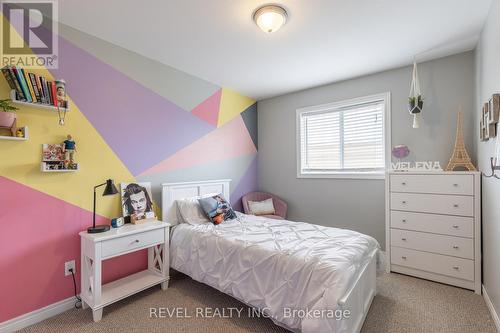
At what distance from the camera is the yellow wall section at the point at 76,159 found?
1979 mm

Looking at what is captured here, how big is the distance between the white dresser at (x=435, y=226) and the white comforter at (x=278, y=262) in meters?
0.83

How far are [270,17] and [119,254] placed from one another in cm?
249

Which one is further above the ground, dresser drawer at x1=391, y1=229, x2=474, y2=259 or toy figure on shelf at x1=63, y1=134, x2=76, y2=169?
toy figure on shelf at x1=63, y1=134, x2=76, y2=169

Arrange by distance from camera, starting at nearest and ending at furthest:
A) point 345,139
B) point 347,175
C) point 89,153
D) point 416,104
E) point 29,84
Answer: point 29,84 < point 89,153 < point 416,104 < point 347,175 < point 345,139

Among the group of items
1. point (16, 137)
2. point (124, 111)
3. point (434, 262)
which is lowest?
point (434, 262)

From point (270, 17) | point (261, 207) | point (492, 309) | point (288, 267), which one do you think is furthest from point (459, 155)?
point (261, 207)

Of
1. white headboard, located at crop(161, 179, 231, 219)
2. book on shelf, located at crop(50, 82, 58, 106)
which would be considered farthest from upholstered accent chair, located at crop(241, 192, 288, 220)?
book on shelf, located at crop(50, 82, 58, 106)

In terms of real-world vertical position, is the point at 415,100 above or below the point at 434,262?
above

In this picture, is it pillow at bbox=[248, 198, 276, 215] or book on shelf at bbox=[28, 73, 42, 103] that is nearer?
book on shelf at bbox=[28, 73, 42, 103]

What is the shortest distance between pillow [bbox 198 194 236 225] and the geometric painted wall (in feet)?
1.64

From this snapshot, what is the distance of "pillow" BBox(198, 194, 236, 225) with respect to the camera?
2959 millimetres

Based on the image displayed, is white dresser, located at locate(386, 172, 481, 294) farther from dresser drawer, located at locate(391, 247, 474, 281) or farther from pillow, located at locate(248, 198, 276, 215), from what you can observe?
pillow, located at locate(248, 198, 276, 215)

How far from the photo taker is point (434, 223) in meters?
2.71

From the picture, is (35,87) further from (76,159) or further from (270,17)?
(270,17)
